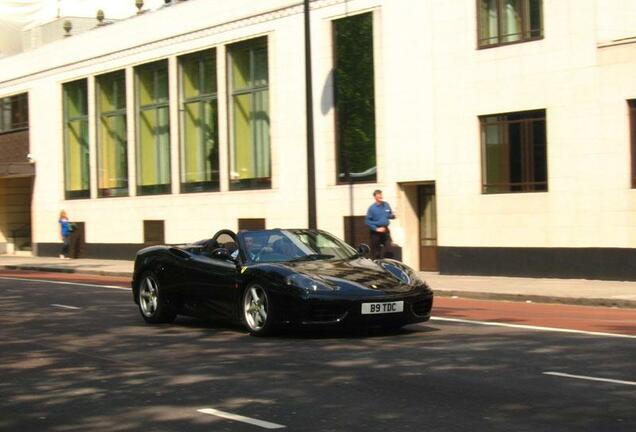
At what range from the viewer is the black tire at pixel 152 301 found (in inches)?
597

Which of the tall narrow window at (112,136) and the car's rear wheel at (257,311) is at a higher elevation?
the tall narrow window at (112,136)

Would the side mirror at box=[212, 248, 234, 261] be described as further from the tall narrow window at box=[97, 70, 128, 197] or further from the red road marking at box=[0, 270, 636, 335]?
the tall narrow window at box=[97, 70, 128, 197]

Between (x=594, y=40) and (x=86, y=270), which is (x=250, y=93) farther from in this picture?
(x=594, y=40)

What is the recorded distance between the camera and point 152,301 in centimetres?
1540

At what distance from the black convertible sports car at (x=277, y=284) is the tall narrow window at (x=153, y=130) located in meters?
21.1

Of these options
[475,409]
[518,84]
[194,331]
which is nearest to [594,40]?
[518,84]

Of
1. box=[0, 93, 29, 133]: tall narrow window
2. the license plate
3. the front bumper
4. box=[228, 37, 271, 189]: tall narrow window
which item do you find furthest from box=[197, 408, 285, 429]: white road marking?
box=[0, 93, 29, 133]: tall narrow window

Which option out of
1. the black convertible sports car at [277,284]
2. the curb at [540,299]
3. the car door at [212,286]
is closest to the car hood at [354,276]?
the black convertible sports car at [277,284]

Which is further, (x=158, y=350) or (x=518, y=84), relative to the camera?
(x=518, y=84)

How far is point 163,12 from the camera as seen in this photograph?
3594 centimetres

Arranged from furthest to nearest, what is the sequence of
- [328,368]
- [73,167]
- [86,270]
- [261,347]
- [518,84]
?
1. [73,167]
2. [86,270]
3. [518,84]
4. [261,347]
5. [328,368]

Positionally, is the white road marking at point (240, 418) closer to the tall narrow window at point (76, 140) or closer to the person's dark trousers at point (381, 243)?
the person's dark trousers at point (381, 243)

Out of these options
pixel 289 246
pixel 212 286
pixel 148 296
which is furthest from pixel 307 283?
pixel 148 296

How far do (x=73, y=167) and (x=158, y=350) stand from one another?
98.3ft
